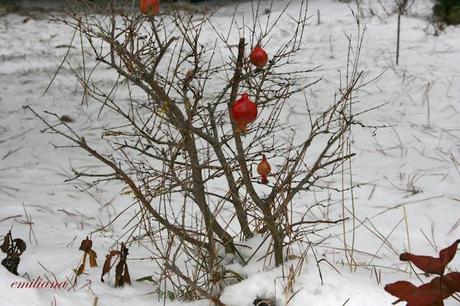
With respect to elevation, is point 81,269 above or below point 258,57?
below

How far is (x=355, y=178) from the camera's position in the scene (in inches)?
136

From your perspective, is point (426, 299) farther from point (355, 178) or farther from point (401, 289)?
point (355, 178)

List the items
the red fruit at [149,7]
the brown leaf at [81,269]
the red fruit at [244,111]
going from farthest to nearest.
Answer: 1. the brown leaf at [81,269]
2. the red fruit at [149,7]
3. the red fruit at [244,111]

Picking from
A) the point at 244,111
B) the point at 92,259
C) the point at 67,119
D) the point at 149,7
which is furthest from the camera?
the point at 67,119

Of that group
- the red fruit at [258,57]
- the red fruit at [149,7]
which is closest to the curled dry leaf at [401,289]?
the red fruit at [258,57]

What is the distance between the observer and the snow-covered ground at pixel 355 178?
77.6 inches

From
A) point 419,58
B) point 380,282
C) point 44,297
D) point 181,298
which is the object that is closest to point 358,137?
point 419,58

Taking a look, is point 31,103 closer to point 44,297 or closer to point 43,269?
point 43,269

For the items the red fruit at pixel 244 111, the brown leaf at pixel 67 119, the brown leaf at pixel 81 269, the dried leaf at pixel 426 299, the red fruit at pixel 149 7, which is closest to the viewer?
the dried leaf at pixel 426 299

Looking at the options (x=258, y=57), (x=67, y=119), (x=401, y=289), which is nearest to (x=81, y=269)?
(x=258, y=57)

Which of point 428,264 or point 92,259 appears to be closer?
point 428,264

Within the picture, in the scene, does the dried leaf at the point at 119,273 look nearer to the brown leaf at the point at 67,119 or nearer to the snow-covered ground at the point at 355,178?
the snow-covered ground at the point at 355,178

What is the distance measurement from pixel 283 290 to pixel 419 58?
4.03 meters

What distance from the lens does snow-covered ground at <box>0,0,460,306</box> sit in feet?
6.47
